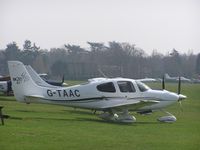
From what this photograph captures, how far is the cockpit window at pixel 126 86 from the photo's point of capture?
18.1 meters

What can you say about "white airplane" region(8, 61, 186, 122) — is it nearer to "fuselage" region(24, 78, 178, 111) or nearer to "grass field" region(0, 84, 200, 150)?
"fuselage" region(24, 78, 178, 111)

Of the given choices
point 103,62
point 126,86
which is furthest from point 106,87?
point 103,62

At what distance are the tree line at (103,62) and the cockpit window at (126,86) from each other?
64.5 m

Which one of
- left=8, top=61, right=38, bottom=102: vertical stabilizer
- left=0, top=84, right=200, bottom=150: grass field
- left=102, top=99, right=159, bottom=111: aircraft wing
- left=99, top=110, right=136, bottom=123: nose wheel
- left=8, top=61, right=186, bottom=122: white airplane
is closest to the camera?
left=0, top=84, right=200, bottom=150: grass field

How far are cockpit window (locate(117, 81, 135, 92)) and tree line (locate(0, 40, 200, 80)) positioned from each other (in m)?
64.5

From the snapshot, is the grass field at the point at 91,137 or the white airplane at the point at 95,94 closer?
the grass field at the point at 91,137

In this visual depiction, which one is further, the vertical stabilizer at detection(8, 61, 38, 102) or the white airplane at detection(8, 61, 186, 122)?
the vertical stabilizer at detection(8, 61, 38, 102)

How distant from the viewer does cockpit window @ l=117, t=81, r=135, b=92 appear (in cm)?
1806

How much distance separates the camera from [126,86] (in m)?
18.1

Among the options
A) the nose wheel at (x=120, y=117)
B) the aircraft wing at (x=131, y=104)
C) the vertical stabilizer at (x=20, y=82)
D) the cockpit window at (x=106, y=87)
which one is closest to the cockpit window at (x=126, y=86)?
the cockpit window at (x=106, y=87)

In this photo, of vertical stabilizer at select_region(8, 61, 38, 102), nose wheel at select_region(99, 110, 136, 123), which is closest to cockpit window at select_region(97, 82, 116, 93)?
nose wheel at select_region(99, 110, 136, 123)

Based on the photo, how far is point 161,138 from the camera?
12258 mm

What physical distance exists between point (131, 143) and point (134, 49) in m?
95.2

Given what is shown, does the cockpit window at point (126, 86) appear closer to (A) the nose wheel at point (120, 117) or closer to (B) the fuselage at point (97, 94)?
(B) the fuselage at point (97, 94)
